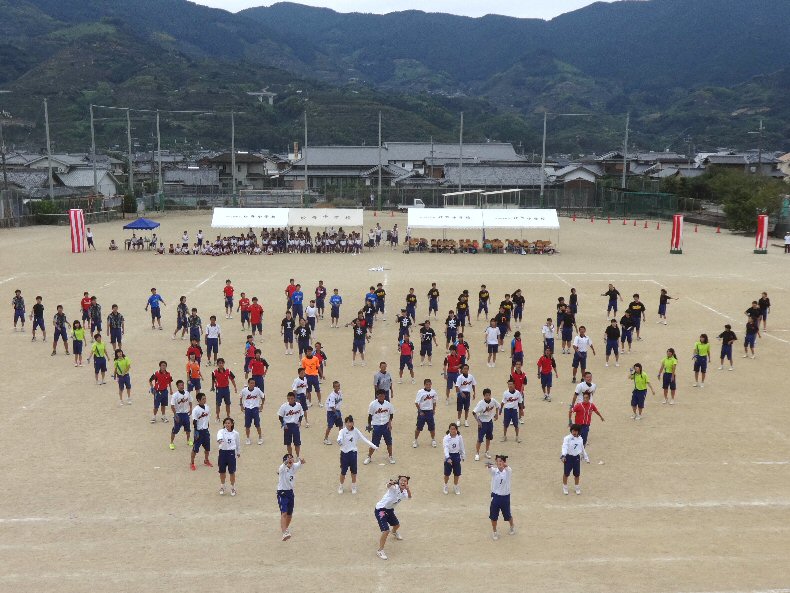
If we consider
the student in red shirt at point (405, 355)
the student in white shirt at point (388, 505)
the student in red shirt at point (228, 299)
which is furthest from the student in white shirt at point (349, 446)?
the student in red shirt at point (228, 299)

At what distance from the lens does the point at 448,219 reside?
1708 inches

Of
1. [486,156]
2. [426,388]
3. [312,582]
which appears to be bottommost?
[312,582]

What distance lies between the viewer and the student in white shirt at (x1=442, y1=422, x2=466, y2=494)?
12.2m

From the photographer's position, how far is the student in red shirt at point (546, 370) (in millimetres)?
17109

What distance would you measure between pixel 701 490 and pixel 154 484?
902cm

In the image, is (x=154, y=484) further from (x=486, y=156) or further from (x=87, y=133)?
(x=87, y=133)

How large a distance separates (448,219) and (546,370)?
87.9ft

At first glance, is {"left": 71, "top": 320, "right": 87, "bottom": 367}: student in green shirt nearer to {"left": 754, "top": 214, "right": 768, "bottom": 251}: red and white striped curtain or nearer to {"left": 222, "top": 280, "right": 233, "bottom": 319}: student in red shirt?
{"left": 222, "top": 280, "right": 233, "bottom": 319}: student in red shirt

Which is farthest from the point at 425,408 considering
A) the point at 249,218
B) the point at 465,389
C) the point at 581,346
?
the point at 249,218

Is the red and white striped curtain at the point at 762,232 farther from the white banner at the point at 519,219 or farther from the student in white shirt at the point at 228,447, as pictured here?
the student in white shirt at the point at 228,447

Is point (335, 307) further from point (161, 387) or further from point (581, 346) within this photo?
point (161, 387)

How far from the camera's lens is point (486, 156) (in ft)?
334

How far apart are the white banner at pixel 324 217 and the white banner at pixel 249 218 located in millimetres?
579

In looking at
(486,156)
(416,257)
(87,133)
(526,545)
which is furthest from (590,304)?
(87,133)
